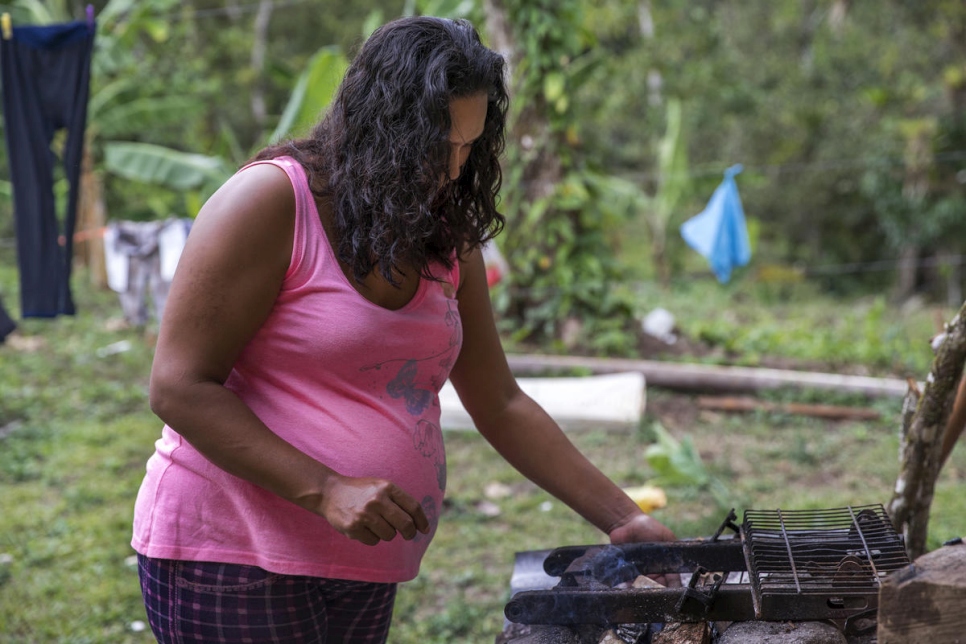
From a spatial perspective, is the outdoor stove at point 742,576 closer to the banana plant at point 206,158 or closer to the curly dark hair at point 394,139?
the curly dark hair at point 394,139

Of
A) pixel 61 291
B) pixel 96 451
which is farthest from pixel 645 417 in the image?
pixel 61 291

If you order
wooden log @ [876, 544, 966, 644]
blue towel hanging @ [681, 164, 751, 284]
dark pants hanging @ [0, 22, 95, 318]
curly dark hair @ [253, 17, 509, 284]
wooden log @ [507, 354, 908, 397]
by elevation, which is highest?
curly dark hair @ [253, 17, 509, 284]

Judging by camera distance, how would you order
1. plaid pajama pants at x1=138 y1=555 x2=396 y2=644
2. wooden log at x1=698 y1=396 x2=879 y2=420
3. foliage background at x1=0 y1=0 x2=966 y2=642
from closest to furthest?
plaid pajama pants at x1=138 y1=555 x2=396 y2=644 → foliage background at x1=0 y1=0 x2=966 y2=642 → wooden log at x1=698 y1=396 x2=879 y2=420

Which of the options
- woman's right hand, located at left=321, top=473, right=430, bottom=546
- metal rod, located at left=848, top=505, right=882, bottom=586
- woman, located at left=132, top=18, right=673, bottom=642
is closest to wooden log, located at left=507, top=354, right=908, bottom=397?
metal rod, located at left=848, top=505, right=882, bottom=586

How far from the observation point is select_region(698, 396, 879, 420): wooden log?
5797mm

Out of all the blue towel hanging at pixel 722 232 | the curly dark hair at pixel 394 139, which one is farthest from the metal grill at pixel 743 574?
the blue towel hanging at pixel 722 232

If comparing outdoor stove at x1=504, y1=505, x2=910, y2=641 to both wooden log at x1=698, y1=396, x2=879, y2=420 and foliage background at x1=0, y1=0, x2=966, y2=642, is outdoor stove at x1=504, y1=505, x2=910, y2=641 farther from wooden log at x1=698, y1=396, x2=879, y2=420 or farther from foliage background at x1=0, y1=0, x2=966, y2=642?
wooden log at x1=698, y1=396, x2=879, y2=420

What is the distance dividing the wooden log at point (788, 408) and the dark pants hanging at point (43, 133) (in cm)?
429

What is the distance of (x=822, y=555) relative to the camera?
1739mm

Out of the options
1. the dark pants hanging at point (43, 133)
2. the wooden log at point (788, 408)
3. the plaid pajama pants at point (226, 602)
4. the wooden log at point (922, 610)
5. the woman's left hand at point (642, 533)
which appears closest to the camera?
the wooden log at point (922, 610)

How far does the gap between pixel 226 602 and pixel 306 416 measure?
13.3 inches

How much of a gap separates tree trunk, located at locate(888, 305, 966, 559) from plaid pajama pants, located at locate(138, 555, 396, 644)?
1.59 metres

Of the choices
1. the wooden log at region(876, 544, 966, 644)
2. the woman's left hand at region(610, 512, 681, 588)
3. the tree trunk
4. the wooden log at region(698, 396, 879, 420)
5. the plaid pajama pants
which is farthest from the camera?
the wooden log at region(698, 396, 879, 420)

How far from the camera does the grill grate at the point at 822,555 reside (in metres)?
1.54
